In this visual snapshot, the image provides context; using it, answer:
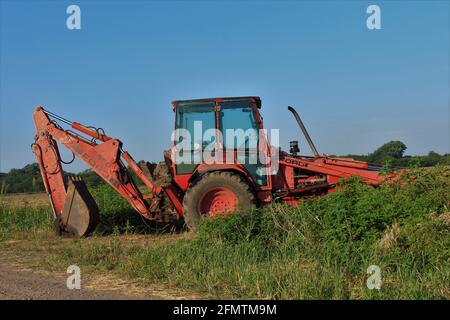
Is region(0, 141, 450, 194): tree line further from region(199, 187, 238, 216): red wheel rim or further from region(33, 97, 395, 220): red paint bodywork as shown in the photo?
region(199, 187, 238, 216): red wheel rim

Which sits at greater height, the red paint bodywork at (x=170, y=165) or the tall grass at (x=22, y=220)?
the red paint bodywork at (x=170, y=165)

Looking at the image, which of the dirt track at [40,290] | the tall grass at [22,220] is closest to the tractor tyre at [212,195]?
the dirt track at [40,290]

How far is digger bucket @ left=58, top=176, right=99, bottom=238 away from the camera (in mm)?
10500

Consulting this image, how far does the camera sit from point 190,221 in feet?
32.1

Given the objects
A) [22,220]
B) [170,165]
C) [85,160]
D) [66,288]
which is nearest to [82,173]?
[22,220]

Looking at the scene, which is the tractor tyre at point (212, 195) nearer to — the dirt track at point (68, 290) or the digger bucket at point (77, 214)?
the digger bucket at point (77, 214)

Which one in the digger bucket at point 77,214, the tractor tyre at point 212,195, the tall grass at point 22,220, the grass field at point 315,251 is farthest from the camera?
the tall grass at point 22,220

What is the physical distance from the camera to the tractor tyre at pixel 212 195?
31.6 ft

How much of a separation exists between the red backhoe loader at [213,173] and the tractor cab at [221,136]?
19mm

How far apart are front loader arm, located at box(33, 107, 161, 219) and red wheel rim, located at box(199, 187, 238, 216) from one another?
3.64 ft
